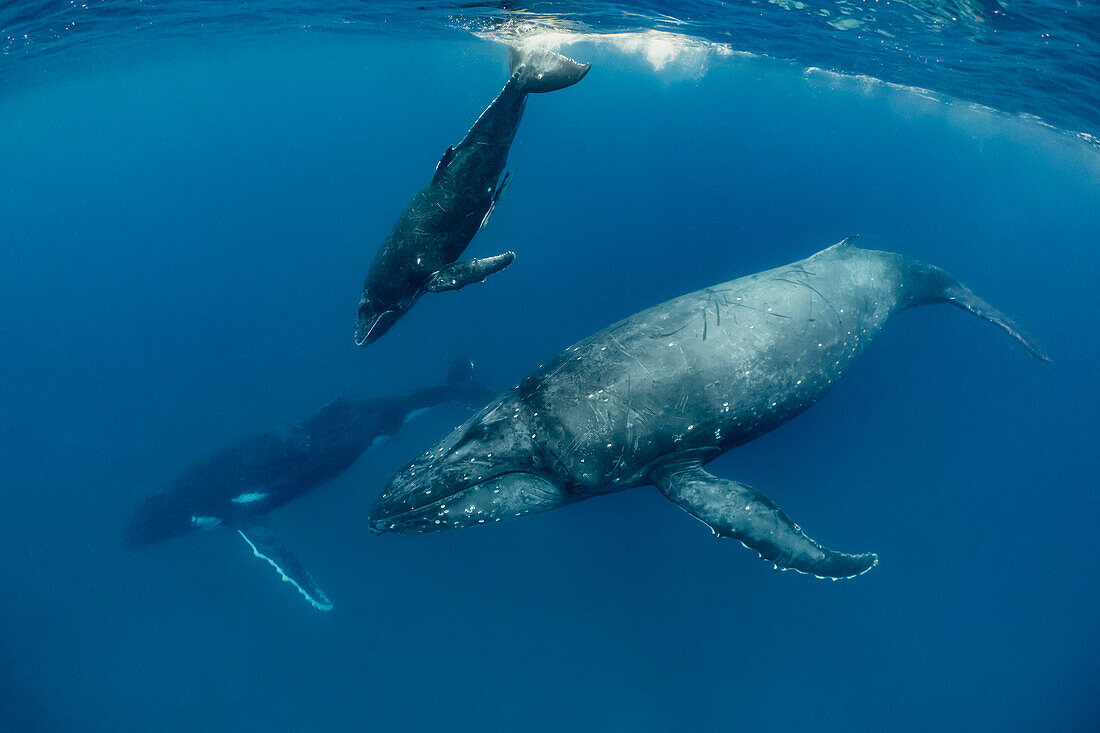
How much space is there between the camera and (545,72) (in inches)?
283

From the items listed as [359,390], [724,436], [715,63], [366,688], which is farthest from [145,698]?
[715,63]

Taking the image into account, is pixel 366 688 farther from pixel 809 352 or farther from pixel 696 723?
pixel 809 352

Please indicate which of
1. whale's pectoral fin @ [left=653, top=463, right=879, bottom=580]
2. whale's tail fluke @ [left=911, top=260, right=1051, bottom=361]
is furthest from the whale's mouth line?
whale's tail fluke @ [left=911, top=260, right=1051, bottom=361]

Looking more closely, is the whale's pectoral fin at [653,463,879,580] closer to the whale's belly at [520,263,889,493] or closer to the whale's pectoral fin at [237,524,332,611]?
the whale's belly at [520,263,889,493]

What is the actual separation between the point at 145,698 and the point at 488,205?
56.8ft

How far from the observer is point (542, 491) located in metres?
6.12

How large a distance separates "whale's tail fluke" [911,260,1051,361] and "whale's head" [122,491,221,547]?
17515 mm

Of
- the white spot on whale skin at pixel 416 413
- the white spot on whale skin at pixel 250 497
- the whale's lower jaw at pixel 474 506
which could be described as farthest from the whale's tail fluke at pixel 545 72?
the white spot on whale skin at pixel 250 497

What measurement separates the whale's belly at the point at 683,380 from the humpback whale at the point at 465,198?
1994mm

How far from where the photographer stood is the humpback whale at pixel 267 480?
13672 millimetres

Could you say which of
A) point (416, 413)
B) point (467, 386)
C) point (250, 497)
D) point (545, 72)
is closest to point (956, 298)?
point (545, 72)

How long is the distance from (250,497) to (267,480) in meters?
0.75

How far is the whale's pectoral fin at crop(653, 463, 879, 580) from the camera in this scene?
246 inches

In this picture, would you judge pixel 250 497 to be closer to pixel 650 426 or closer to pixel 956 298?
pixel 650 426
